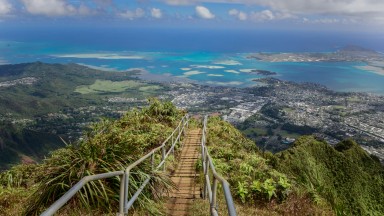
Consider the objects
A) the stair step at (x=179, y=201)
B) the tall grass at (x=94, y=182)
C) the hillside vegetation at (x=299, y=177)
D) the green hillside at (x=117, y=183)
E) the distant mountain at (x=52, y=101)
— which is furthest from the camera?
the distant mountain at (x=52, y=101)

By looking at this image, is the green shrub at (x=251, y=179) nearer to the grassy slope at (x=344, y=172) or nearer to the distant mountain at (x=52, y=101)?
the grassy slope at (x=344, y=172)

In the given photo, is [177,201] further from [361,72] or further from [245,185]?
[361,72]

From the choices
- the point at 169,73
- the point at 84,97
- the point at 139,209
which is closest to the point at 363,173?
the point at 139,209

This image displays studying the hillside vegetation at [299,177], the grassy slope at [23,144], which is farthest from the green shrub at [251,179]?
the grassy slope at [23,144]

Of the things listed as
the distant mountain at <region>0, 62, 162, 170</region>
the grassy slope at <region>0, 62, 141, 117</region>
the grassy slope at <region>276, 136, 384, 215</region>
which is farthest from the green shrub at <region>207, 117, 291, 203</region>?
the grassy slope at <region>0, 62, 141, 117</region>

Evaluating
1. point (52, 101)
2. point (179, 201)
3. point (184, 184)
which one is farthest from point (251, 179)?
point (52, 101)

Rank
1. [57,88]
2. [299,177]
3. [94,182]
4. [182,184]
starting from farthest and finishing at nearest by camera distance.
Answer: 1. [57,88]
2. [299,177]
3. [182,184]
4. [94,182]

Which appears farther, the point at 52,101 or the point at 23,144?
the point at 52,101

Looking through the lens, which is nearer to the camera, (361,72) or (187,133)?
(187,133)

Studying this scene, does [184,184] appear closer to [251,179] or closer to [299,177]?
[251,179]

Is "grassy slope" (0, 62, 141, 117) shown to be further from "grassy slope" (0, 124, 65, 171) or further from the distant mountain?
"grassy slope" (0, 124, 65, 171)

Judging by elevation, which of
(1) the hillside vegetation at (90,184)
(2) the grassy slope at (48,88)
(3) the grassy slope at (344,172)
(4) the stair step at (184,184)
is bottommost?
(2) the grassy slope at (48,88)
